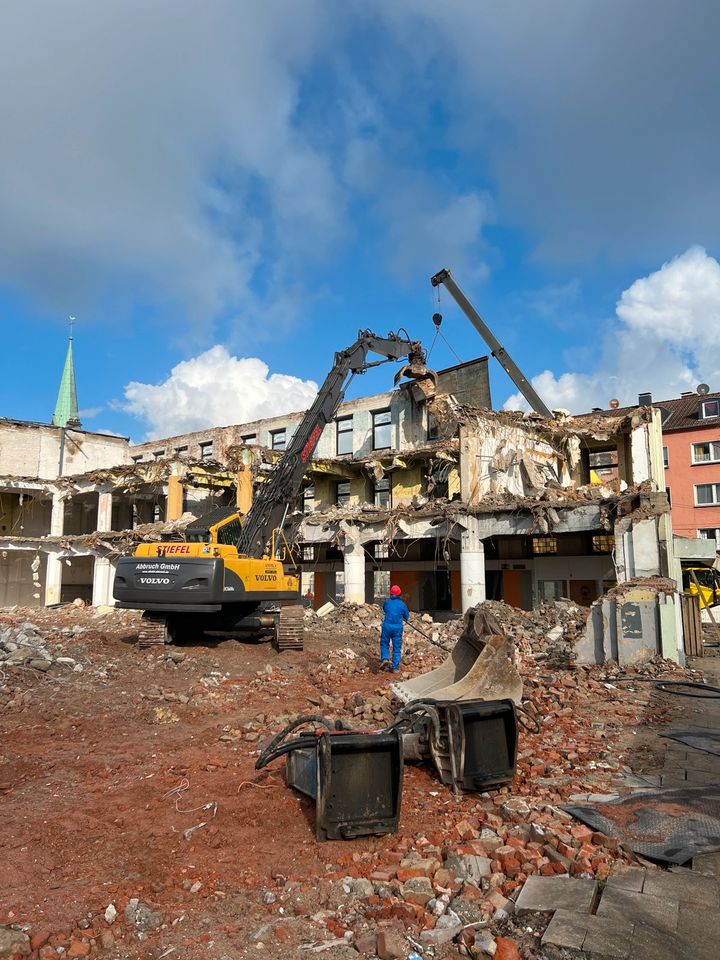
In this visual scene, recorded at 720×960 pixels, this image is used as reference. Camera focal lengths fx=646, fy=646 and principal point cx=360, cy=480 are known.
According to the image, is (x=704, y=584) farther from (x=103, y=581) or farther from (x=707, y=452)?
(x=103, y=581)

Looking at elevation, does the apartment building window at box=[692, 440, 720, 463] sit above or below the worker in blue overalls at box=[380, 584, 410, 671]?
above

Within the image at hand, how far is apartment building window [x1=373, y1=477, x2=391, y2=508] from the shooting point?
30625 millimetres

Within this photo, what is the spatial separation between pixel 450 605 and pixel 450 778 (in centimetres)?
2435

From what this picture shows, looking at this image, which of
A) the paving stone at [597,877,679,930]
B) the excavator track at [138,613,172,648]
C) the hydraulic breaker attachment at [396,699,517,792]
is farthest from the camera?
the excavator track at [138,613,172,648]

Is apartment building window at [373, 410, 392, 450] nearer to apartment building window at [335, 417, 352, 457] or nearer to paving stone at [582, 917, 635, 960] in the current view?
apartment building window at [335, 417, 352, 457]

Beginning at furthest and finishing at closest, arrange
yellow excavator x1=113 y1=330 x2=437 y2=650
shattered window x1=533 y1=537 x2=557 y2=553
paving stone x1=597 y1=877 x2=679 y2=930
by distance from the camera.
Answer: shattered window x1=533 y1=537 x2=557 y2=553 < yellow excavator x1=113 y1=330 x2=437 y2=650 < paving stone x1=597 y1=877 x2=679 y2=930

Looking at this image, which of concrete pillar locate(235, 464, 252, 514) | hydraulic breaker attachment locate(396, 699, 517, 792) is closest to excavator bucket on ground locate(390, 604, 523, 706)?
hydraulic breaker attachment locate(396, 699, 517, 792)

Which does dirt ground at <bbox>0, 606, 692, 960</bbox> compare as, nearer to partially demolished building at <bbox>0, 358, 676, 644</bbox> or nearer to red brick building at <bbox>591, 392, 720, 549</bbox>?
partially demolished building at <bbox>0, 358, 676, 644</bbox>

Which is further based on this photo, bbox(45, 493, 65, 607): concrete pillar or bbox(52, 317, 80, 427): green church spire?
bbox(52, 317, 80, 427): green church spire

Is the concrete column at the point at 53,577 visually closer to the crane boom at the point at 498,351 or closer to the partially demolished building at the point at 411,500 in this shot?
the partially demolished building at the point at 411,500

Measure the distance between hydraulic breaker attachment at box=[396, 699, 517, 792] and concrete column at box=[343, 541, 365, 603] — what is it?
1986 centimetres

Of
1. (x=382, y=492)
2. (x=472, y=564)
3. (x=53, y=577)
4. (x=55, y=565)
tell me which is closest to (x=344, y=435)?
(x=382, y=492)

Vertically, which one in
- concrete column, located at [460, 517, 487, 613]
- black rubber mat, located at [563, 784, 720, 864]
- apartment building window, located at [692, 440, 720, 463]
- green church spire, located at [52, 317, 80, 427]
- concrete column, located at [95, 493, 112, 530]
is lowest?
black rubber mat, located at [563, 784, 720, 864]

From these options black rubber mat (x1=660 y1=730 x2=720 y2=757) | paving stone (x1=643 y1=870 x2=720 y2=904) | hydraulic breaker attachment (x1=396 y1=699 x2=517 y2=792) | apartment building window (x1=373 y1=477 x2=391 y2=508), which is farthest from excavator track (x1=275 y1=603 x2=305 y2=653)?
apartment building window (x1=373 y1=477 x2=391 y2=508)
